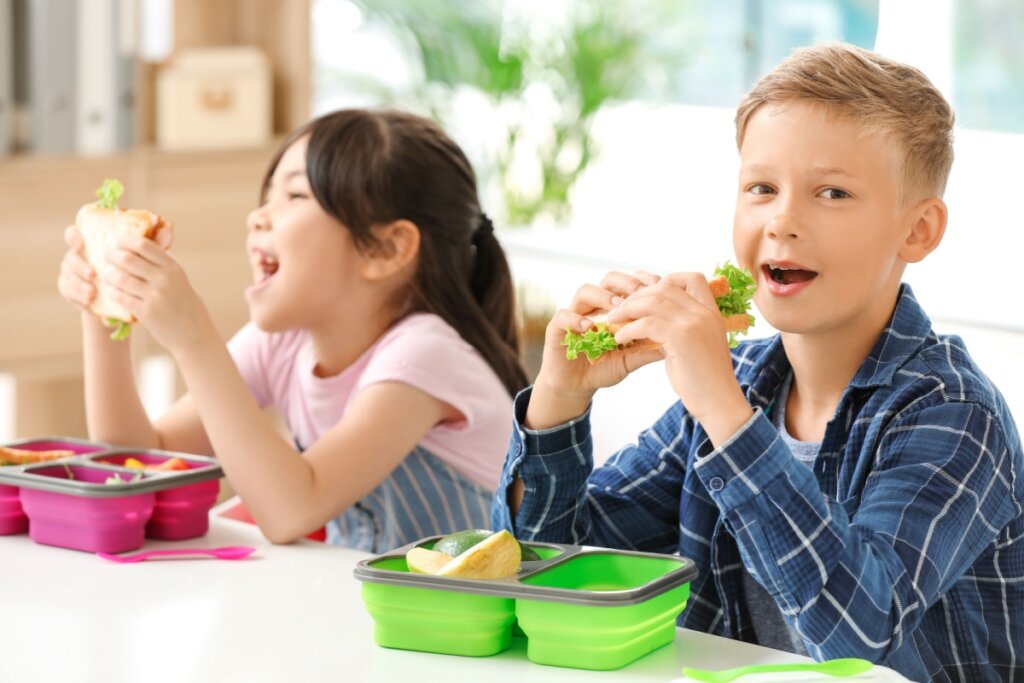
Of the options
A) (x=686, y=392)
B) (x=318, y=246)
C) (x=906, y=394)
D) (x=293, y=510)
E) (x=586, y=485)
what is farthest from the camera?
(x=318, y=246)

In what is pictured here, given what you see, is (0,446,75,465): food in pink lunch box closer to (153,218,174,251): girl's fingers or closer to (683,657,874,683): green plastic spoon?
A: (153,218,174,251): girl's fingers

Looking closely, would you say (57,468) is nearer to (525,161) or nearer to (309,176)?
(309,176)

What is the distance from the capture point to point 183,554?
1.57m

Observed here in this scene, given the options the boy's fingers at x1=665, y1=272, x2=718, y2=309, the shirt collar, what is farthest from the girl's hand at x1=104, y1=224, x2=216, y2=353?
the shirt collar

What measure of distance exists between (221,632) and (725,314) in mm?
562

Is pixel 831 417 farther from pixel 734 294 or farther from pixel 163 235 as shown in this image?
pixel 163 235

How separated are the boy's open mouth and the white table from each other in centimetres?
36

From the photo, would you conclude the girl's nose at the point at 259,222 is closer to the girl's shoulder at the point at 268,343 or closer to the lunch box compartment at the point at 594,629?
the girl's shoulder at the point at 268,343

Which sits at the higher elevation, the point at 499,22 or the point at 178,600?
the point at 499,22

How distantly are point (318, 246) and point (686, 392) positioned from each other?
873 millimetres

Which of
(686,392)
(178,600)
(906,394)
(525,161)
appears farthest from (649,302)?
(525,161)

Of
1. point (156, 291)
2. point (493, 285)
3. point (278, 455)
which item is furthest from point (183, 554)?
point (493, 285)

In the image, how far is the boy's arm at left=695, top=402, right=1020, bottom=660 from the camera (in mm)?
1217

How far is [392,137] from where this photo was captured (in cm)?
207
